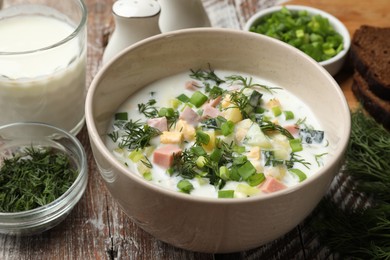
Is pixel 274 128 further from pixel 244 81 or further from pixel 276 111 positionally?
pixel 244 81

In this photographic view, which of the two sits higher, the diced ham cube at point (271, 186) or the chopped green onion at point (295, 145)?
the diced ham cube at point (271, 186)

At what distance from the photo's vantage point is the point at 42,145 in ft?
7.48

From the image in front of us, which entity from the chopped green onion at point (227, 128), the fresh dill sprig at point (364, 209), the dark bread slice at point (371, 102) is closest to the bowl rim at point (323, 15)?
the dark bread slice at point (371, 102)

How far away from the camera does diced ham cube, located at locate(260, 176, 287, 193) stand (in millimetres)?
1783

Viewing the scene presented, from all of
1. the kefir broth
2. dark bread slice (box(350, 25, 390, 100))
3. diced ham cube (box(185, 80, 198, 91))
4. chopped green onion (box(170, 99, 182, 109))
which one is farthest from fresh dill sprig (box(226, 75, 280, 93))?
dark bread slice (box(350, 25, 390, 100))

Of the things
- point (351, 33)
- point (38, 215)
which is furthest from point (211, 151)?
point (351, 33)

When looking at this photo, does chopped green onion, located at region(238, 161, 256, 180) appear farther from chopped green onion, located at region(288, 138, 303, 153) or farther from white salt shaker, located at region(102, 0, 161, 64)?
white salt shaker, located at region(102, 0, 161, 64)

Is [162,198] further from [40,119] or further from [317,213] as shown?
Result: [40,119]

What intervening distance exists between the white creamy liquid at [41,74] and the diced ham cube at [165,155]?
1.93 feet

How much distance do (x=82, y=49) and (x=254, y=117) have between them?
72 cm

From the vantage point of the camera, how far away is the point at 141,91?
7.36ft

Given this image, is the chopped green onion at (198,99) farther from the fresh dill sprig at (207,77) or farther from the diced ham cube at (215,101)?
the fresh dill sprig at (207,77)

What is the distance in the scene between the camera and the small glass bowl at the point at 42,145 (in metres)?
1.99

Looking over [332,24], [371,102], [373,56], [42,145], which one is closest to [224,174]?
[42,145]
